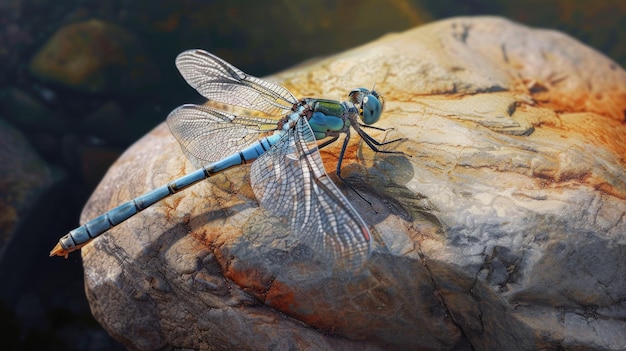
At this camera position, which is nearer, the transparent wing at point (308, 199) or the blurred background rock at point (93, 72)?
the transparent wing at point (308, 199)

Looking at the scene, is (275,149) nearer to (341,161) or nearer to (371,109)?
(341,161)

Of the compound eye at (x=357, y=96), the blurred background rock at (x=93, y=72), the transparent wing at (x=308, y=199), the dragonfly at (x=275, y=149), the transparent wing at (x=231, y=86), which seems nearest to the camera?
the transparent wing at (x=308, y=199)

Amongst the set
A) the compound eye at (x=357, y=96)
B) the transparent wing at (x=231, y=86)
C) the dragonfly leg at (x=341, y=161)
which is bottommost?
the dragonfly leg at (x=341, y=161)

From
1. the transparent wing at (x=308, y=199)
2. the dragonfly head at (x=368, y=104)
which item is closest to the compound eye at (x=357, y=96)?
the dragonfly head at (x=368, y=104)

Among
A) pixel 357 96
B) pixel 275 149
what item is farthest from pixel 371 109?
pixel 275 149

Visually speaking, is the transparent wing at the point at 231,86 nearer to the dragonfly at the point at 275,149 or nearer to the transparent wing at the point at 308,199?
the dragonfly at the point at 275,149

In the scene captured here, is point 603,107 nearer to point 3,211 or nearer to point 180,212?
point 180,212

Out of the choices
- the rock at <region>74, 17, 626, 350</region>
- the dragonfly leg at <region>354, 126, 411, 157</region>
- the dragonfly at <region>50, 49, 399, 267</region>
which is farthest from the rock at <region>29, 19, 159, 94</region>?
the dragonfly leg at <region>354, 126, 411, 157</region>
